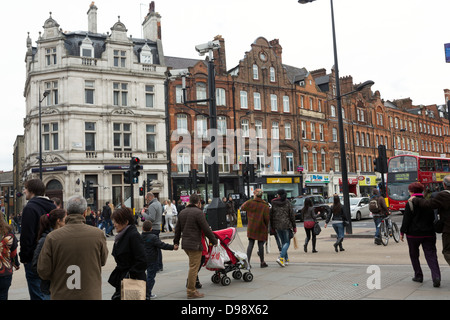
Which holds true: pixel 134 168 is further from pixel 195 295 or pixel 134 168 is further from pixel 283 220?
pixel 195 295

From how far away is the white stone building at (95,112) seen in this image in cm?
3297

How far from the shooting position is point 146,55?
122ft

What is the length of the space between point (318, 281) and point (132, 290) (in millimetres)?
4191

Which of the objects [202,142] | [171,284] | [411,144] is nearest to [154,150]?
[202,142]

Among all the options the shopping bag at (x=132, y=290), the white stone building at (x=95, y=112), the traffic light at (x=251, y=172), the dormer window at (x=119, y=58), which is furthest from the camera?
the dormer window at (x=119, y=58)

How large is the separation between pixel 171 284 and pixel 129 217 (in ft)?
11.1

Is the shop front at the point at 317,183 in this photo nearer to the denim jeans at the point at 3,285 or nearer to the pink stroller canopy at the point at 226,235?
the pink stroller canopy at the point at 226,235

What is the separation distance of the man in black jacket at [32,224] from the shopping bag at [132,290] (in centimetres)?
148

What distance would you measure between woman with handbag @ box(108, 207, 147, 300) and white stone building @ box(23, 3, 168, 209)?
2665cm

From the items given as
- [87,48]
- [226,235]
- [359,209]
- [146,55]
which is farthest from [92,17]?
[226,235]

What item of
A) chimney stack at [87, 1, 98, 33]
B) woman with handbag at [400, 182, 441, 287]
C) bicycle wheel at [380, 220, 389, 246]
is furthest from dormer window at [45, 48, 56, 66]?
woman with handbag at [400, 182, 441, 287]

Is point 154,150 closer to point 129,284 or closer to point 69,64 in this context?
point 69,64

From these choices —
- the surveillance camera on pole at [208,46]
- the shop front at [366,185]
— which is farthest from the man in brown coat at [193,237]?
the shop front at [366,185]

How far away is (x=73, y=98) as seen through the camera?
33.2 meters
